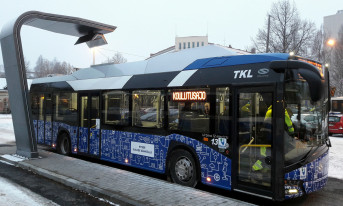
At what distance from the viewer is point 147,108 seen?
8.34m

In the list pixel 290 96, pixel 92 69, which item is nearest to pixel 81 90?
pixel 92 69

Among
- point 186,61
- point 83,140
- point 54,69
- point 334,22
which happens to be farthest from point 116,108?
point 54,69

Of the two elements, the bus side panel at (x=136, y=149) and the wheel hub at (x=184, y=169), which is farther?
the bus side panel at (x=136, y=149)

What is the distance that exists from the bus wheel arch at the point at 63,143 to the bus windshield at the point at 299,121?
26.4 feet

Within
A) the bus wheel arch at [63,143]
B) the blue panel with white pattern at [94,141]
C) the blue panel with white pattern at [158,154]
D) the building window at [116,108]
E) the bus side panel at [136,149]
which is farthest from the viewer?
the bus wheel arch at [63,143]

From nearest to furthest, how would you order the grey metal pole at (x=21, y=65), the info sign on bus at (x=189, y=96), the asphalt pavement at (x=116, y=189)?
the asphalt pavement at (x=116, y=189) → the info sign on bus at (x=189, y=96) → the grey metal pole at (x=21, y=65)

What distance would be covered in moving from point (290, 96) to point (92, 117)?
21.2 feet

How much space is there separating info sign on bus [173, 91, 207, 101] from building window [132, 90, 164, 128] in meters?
0.49

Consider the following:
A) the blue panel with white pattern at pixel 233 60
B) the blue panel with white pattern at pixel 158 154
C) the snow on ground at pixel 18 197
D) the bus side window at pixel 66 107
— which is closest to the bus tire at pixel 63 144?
the bus side window at pixel 66 107

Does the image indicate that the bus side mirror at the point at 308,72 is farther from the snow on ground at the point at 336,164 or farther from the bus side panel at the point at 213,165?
the snow on ground at the point at 336,164

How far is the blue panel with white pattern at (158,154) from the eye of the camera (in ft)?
21.7

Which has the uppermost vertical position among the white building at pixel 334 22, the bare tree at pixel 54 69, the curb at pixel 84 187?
the white building at pixel 334 22

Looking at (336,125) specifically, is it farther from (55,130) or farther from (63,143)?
(55,130)

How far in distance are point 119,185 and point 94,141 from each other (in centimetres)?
341
